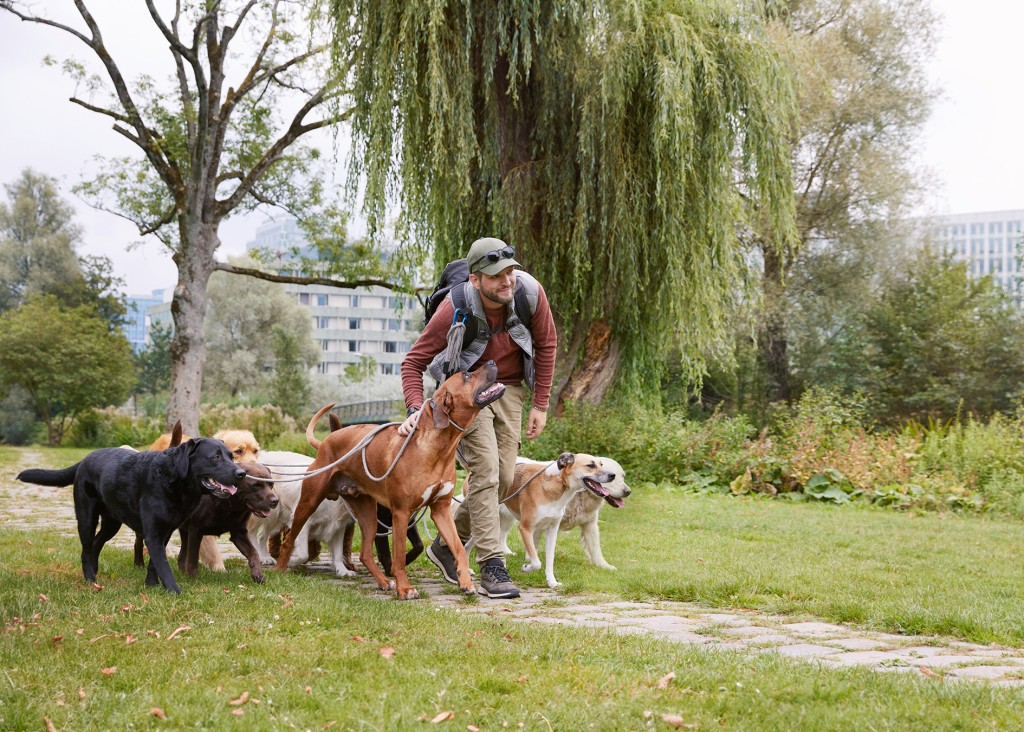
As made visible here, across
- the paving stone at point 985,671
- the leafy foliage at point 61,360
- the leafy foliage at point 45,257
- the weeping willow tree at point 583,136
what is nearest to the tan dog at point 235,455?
the paving stone at point 985,671

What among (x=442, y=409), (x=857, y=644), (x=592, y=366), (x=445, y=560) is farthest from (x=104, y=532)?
(x=592, y=366)

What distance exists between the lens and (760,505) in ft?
40.0

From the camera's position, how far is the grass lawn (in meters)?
3.20

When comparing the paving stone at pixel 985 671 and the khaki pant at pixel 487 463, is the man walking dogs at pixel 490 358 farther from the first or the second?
the paving stone at pixel 985 671

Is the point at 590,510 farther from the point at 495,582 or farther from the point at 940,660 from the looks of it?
the point at 940,660

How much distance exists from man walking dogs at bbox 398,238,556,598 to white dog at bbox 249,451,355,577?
996 millimetres

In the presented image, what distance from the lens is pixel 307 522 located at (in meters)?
6.96

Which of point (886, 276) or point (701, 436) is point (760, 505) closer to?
point (701, 436)

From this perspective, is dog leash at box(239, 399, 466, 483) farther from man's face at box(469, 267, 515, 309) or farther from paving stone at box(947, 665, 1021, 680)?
paving stone at box(947, 665, 1021, 680)

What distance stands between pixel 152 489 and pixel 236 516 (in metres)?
0.71

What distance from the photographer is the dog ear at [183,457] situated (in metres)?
5.47

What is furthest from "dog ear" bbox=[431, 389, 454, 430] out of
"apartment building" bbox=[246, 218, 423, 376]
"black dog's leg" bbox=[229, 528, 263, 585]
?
"apartment building" bbox=[246, 218, 423, 376]

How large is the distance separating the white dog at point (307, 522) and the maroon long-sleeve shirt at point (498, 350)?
135 cm

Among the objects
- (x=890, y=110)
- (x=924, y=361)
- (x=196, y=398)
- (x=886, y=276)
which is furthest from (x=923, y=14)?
(x=196, y=398)
